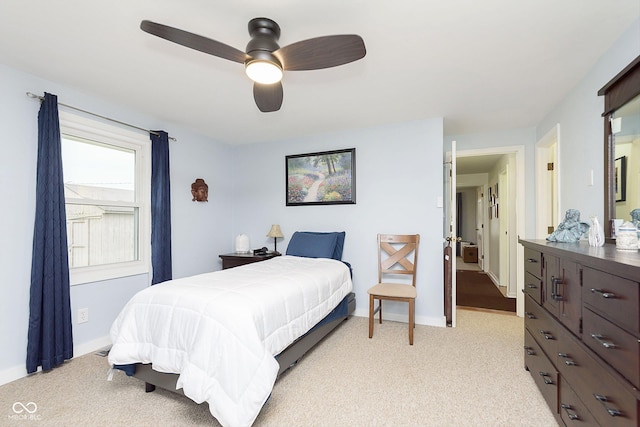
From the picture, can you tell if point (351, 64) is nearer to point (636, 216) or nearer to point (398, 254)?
point (636, 216)

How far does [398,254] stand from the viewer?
11.0ft

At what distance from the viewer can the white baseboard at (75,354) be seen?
2.14 meters

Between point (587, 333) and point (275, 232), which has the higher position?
point (275, 232)

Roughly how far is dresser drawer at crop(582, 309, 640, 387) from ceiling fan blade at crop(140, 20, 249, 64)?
209 centimetres

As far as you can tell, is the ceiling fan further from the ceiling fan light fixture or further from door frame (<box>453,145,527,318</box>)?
door frame (<box>453,145,527,318</box>)

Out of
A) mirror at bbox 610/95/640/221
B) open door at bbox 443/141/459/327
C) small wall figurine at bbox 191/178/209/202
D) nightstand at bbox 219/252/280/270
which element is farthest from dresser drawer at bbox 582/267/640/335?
small wall figurine at bbox 191/178/209/202

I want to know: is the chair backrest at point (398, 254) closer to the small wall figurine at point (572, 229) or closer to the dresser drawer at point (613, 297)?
the small wall figurine at point (572, 229)

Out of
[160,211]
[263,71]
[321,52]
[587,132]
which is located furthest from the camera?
[160,211]

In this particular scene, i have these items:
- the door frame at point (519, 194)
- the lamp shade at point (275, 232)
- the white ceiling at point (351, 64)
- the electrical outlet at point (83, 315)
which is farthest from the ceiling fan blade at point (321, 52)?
the door frame at point (519, 194)

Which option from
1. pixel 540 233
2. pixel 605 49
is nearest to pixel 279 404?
pixel 605 49

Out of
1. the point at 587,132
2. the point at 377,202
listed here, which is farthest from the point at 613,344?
the point at 377,202

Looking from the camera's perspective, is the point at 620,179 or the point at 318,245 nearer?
the point at 620,179

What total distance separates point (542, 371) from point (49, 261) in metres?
3.61

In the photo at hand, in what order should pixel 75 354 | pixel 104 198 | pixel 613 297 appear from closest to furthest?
pixel 613 297, pixel 75 354, pixel 104 198
